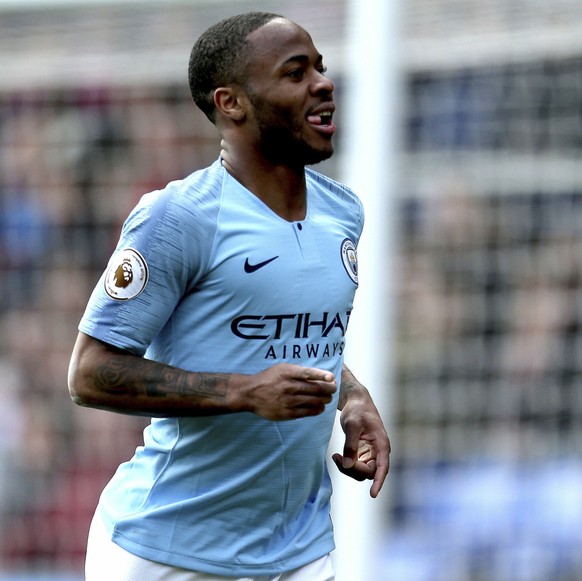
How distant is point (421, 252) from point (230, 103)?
3.29m

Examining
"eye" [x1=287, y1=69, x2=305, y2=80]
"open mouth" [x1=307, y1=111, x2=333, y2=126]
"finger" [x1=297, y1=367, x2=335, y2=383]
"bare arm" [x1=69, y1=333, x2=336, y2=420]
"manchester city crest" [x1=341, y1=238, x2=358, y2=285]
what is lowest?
"bare arm" [x1=69, y1=333, x2=336, y2=420]

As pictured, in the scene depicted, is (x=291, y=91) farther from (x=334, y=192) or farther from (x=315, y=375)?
(x=315, y=375)

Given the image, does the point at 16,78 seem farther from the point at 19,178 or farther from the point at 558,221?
the point at 558,221

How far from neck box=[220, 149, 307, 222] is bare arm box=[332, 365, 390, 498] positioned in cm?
46

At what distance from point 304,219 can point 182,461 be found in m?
0.59

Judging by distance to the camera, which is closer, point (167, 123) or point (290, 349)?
point (290, 349)

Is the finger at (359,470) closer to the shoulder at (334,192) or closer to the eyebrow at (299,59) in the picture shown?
the shoulder at (334,192)

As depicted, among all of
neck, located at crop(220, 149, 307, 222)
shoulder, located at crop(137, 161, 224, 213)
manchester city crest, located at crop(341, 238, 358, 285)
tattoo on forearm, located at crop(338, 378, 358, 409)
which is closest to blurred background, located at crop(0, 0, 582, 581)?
tattoo on forearm, located at crop(338, 378, 358, 409)

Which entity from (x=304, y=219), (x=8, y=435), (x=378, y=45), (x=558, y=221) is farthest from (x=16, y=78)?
(x=304, y=219)

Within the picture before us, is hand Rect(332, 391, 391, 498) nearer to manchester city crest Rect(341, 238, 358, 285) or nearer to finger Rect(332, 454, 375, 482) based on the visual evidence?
finger Rect(332, 454, 375, 482)

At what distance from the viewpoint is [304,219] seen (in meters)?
2.91

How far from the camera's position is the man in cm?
266

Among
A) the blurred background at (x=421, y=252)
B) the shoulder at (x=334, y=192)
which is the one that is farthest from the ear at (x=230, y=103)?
the blurred background at (x=421, y=252)

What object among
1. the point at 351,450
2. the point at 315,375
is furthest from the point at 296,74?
the point at 351,450
